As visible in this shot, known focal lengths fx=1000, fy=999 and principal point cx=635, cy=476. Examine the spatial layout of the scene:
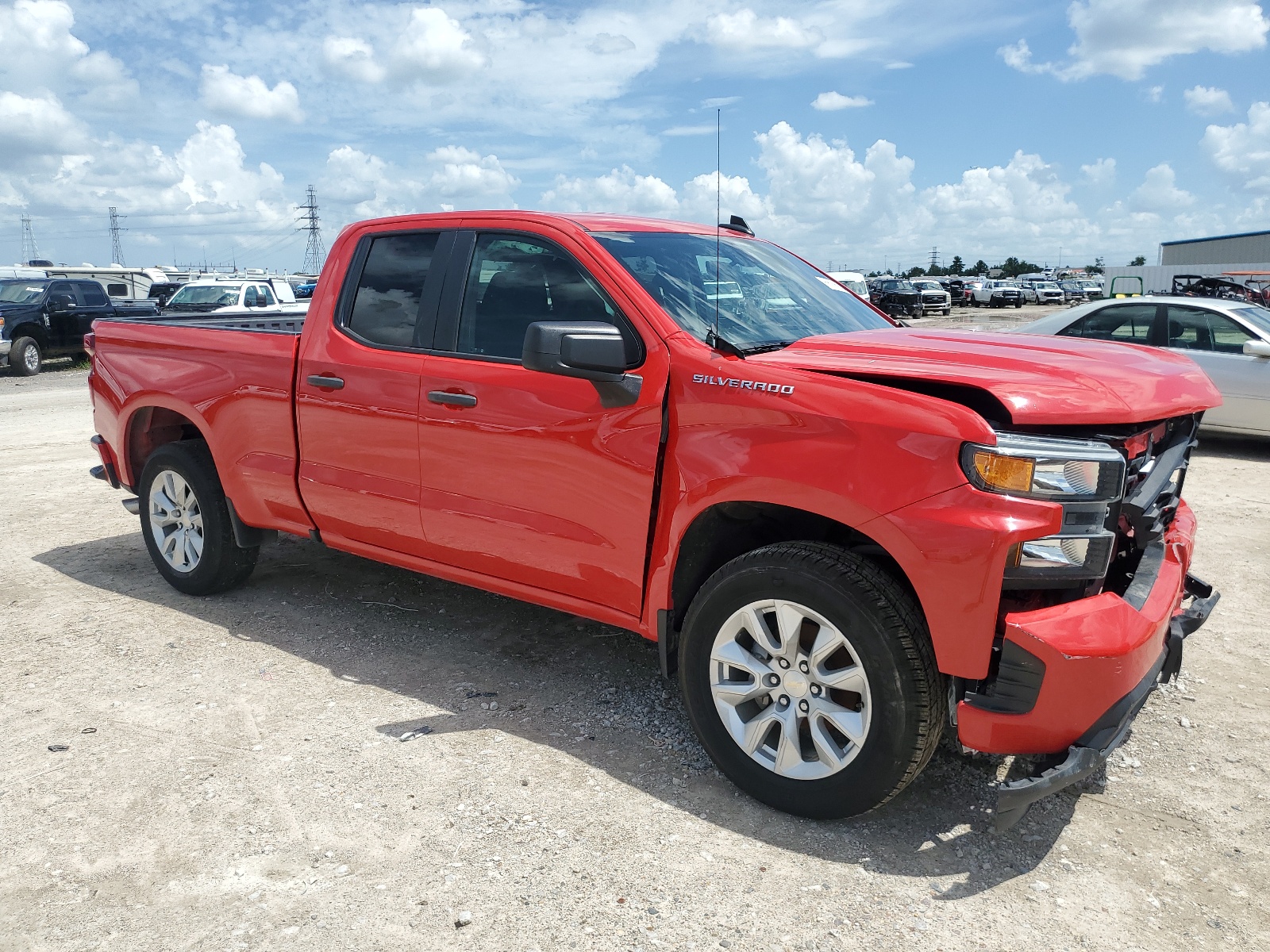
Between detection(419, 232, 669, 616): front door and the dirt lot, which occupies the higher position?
detection(419, 232, 669, 616): front door

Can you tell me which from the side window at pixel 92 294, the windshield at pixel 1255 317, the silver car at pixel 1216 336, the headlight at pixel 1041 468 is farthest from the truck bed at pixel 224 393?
the side window at pixel 92 294

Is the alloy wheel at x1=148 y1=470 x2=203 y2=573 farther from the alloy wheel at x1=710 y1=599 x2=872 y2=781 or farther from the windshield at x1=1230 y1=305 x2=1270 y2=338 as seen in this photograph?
the windshield at x1=1230 y1=305 x2=1270 y2=338

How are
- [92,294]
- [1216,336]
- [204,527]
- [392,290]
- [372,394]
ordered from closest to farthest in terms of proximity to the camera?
[372,394]
[392,290]
[204,527]
[1216,336]
[92,294]

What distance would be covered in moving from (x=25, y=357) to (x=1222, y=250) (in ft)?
271

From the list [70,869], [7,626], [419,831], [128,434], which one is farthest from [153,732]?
[128,434]

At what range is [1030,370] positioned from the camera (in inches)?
118

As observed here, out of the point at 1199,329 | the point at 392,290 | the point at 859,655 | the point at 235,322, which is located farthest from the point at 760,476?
the point at 1199,329

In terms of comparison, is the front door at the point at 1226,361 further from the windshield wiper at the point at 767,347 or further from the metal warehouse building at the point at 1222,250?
the metal warehouse building at the point at 1222,250

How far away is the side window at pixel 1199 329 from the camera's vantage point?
962 cm

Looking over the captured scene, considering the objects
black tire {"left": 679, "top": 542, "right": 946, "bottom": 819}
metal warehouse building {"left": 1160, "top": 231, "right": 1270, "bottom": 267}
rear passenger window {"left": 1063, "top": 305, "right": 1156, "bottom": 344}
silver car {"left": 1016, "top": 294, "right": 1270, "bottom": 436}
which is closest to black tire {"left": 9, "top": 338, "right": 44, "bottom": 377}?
silver car {"left": 1016, "top": 294, "right": 1270, "bottom": 436}

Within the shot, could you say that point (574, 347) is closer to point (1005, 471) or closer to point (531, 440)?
point (531, 440)

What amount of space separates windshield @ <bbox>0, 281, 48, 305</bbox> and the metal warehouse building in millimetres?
77959

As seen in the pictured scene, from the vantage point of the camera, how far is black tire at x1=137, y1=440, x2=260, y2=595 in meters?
5.07

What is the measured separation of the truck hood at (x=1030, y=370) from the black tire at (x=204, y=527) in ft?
10.3
